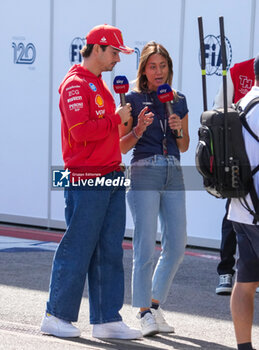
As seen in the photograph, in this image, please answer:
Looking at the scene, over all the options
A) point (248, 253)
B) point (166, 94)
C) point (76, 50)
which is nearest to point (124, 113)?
point (166, 94)

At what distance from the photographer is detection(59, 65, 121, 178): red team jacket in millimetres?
5547

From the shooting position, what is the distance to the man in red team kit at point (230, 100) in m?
7.25

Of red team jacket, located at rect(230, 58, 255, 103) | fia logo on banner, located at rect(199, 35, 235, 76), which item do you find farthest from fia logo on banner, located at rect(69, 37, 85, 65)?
red team jacket, located at rect(230, 58, 255, 103)

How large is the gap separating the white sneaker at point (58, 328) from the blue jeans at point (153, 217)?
18.4 inches

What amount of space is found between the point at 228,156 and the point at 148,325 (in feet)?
5.11

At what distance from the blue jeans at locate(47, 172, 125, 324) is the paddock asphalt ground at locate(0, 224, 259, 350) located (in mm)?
226

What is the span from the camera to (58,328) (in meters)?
5.73

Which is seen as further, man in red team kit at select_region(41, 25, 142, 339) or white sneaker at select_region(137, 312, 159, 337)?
white sneaker at select_region(137, 312, 159, 337)

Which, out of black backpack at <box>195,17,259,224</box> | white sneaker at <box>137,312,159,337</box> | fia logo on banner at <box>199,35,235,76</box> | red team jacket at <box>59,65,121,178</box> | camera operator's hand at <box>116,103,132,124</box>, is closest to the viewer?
black backpack at <box>195,17,259,224</box>

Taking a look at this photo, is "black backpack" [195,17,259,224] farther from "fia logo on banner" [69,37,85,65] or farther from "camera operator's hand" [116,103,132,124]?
"fia logo on banner" [69,37,85,65]

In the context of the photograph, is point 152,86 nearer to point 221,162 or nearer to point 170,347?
point 221,162

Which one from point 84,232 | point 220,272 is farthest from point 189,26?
point 84,232

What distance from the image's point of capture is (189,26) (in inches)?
374

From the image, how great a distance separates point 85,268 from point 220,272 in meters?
2.13
